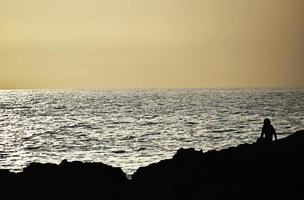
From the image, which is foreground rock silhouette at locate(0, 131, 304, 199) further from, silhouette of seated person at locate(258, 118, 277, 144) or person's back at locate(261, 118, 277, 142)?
person's back at locate(261, 118, 277, 142)

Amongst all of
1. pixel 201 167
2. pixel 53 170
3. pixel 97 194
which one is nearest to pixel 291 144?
pixel 201 167

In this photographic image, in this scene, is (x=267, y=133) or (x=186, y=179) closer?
(x=186, y=179)

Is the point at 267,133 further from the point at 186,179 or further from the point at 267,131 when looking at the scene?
the point at 186,179

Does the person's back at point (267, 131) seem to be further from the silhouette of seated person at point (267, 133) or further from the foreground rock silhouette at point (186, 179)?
the foreground rock silhouette at point (186, 179)

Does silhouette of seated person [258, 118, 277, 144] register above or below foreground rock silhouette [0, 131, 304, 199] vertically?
above

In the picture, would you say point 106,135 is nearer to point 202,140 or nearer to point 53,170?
point 202,140

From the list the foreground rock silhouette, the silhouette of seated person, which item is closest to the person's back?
the silhouette of seated person

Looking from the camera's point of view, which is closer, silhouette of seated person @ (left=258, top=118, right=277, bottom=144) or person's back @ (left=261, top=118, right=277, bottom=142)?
silhouette of seated person @ (left=258, top=118, right=277, bottom=144)

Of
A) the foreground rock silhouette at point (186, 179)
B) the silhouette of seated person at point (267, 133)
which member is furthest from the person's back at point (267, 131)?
the foreground rock silhouette at point (186, 179)

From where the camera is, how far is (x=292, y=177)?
18.4 metres

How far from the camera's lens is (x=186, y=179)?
19109 mm

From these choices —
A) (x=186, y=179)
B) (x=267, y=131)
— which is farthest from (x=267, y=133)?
(x=186, y=179)

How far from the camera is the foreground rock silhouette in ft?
59.1

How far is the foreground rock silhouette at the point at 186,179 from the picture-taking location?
18000mm
